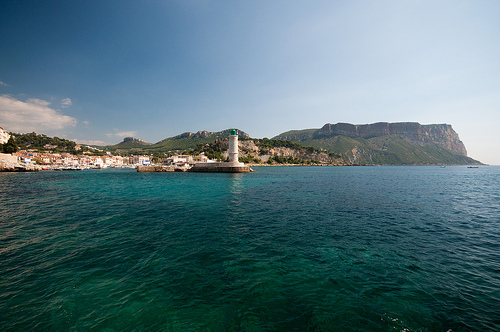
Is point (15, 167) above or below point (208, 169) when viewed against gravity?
above

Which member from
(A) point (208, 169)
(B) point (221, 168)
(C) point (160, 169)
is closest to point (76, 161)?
(C) point (160, 169)

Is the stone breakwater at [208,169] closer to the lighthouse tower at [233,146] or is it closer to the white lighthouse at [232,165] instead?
the white lighthouse at [232,165]

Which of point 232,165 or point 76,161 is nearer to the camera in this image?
point 232,165

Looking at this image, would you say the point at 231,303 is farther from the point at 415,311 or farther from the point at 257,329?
the point at 415,311

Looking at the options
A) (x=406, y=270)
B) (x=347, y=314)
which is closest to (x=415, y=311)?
(x=347, y=314)

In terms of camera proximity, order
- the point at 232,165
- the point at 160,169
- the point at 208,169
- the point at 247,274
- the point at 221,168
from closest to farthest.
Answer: the point at 247,274 → the point at 232,165 → the point at 221,168 → the point at 208,169 → the point at 160,169

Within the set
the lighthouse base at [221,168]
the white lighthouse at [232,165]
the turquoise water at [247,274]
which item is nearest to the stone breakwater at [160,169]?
the lighthouse base at [221,168]

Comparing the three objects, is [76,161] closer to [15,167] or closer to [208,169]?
[15,167]

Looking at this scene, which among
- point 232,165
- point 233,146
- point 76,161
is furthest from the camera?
point 76,161

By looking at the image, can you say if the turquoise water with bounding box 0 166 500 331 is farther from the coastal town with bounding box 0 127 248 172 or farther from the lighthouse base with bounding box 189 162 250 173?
the coastal town with bounding box 0 127 248 172

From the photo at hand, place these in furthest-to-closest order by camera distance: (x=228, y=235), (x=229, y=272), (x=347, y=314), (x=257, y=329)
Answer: (x=228, y=235), (x=229, y=272), (x=347, y=314), (x=257, y=329)

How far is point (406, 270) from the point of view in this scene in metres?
7.61

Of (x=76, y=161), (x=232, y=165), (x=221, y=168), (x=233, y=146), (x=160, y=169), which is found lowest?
(x=160, y=169)

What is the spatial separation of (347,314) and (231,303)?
324cm
